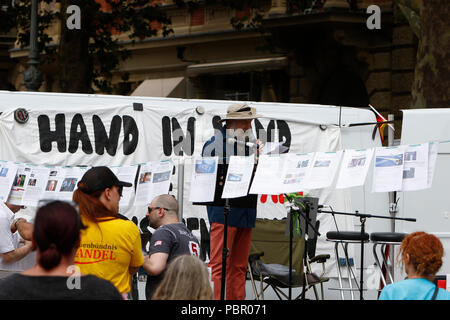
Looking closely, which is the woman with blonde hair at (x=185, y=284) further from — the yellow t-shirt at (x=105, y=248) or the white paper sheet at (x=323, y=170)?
the white paper sheet at (x=323, y=170)

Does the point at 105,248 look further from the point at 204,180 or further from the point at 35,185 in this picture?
the point at 35,185

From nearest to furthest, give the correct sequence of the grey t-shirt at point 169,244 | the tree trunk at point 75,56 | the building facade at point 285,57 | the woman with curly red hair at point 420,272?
the woman with curly red hair at point 420,272 < the grey t-shirt at point 169,244 < the tree trunk at point 75,56 < the building facade at point 285,57

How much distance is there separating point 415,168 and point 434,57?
6.48 m

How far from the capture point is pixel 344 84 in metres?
19.4

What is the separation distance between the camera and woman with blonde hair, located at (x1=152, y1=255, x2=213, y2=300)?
4285mm

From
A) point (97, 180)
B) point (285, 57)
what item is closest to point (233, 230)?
point (97, 180)

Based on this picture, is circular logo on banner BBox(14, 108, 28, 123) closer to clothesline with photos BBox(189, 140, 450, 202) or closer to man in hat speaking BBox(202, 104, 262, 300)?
man in hat speaking BBox(202, 104, 262, 300)

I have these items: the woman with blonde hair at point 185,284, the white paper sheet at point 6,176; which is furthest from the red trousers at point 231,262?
the woman with blonde hair at point 185,284

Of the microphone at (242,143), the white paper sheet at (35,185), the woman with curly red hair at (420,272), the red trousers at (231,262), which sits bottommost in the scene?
the red trousers at (231,262)

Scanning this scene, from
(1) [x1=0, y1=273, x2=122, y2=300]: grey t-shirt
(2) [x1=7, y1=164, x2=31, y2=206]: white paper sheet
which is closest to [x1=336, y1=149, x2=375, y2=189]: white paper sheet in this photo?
(2) [x1=7, y1=164, x2=31, y2=206]: white paper sheet

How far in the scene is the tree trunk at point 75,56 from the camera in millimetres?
16359

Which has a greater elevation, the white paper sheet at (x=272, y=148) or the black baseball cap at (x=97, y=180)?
the black baseball cap at (x=97, y=180)
